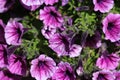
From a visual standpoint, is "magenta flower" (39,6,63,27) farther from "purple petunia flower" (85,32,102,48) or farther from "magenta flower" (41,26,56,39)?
"purple petunia flower" (85,32,102,48)

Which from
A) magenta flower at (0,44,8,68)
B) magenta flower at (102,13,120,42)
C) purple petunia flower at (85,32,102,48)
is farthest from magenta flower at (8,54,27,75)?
magenta flower at (102,13,120,42)

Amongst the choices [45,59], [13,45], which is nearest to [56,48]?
[45,59]

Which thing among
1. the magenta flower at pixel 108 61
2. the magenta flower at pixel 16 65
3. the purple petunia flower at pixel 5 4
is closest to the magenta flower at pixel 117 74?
the magenta flower at pixel 108 61

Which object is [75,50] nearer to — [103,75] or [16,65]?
[103,75]

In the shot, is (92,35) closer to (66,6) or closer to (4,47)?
(66,6)

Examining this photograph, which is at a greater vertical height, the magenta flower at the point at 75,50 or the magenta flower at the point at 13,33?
the magenta flower at the point at 13,33

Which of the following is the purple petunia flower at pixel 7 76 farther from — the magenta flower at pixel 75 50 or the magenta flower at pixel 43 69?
the magenta flower at pixel 75 50
